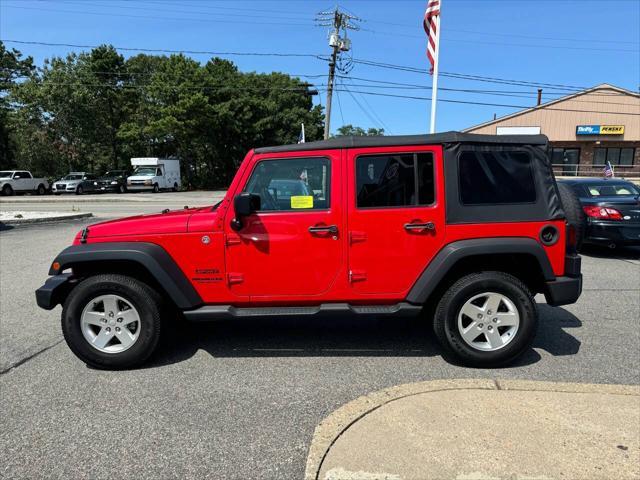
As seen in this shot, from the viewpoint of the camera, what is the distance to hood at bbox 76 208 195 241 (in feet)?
12.4

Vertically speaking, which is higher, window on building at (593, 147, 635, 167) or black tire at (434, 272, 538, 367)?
window on building at (593, 147, 635, 167)

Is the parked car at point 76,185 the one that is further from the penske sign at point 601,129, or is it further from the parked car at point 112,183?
A: the penske sign at point 601,129

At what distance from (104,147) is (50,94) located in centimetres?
769

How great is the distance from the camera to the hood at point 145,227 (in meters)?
3.77

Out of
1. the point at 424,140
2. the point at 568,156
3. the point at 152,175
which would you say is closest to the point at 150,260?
the point at 424,140

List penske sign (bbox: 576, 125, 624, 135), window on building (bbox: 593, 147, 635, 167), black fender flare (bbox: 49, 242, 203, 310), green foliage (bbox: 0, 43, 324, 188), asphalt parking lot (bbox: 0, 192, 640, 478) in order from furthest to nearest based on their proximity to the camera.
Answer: window on building (bbox: 593, 147, 635, 167) → penske sign (bbox: 576, 125, 624, 135) → green foliage (bbox: 0, 43, 324, 188) → black fender flare (bbox: 49, 242, 203, 310) → asphalt parking lot (bbox: 0, 192, 640, 478)

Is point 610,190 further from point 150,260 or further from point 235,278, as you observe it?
point 150,260

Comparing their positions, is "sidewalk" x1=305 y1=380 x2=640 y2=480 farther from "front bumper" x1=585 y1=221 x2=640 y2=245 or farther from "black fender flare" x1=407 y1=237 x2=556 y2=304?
"front bumper" x1=585 y1=221 x2=640 y2=245

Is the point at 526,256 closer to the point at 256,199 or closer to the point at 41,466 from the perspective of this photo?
the point at 256,199

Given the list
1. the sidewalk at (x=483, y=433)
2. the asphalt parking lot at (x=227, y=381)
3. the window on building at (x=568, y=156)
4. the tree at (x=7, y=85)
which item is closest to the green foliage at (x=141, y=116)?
the tree at (x=7, y=85)

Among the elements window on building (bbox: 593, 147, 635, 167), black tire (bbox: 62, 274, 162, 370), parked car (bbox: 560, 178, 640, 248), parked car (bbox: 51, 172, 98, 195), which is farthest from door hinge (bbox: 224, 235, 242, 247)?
window on building (bbox: 593, 147, 635, 167)

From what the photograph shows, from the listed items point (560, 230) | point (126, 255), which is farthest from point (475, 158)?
point (126, 255)

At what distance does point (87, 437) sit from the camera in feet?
9.41

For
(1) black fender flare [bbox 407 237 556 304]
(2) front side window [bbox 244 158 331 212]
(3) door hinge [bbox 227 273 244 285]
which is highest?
(2) front side window [bbox 244 158 331 212]
